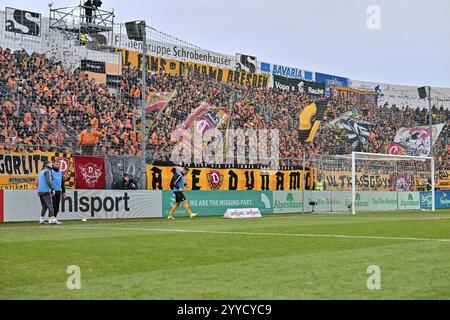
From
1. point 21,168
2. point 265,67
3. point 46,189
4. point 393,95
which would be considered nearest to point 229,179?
point 21,168

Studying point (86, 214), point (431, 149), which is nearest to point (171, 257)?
point (86, 214)

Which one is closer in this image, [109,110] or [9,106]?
[9,106]

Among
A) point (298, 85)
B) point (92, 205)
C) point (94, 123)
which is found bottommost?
point (92, 205)

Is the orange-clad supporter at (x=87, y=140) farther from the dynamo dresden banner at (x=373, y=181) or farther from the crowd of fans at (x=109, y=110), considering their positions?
the dynamo dresden banner at (x=373, y=181)

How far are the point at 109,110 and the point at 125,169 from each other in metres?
6.01

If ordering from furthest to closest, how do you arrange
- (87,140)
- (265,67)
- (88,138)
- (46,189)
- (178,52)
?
(265,67), (178,52), (88,138), (87,140), (46,189)

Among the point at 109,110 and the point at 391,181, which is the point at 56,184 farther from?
the point at 391,181

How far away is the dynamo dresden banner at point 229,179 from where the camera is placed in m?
28.0

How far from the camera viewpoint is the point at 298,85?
46562 mm

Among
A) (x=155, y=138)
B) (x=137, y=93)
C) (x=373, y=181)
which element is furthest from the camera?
(x=373, y=181)

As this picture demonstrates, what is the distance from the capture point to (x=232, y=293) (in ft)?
21.7

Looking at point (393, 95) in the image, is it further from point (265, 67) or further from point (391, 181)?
point (391, 181)

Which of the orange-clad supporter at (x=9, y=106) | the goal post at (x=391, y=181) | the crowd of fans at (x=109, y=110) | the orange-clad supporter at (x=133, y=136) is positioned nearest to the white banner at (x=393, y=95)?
the crowd of fans at (x=109, y=110)

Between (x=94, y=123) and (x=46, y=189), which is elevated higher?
(x=94, y=123)
